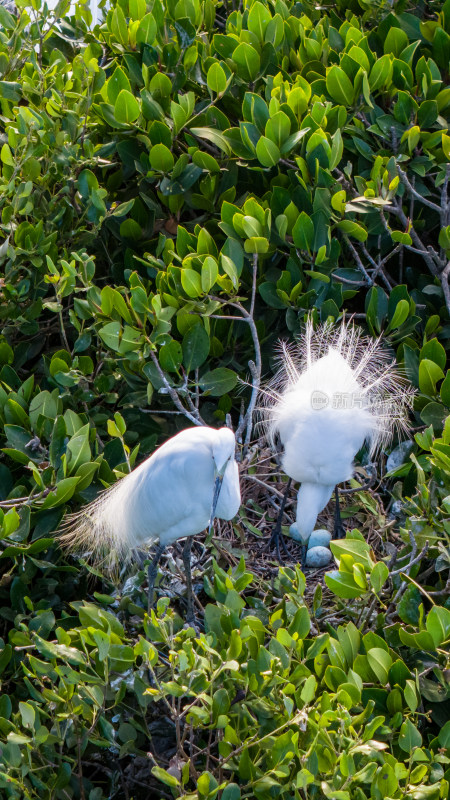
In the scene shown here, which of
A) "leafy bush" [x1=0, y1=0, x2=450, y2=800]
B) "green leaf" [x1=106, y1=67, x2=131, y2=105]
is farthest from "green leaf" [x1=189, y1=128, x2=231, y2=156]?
"green leaf" [x1=106, y1=67, x2=131, y2=105]

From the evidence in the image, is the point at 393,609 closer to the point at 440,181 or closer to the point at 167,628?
the point at 167,628

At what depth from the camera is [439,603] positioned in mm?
1871

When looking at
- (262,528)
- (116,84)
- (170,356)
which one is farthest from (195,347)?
(116,84)

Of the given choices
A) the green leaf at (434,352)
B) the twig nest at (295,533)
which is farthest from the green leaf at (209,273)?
the twig nest at (295,533)

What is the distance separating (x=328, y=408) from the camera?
2328 mm

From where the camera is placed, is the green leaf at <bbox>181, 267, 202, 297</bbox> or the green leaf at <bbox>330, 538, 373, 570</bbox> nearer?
the green leaf at <bbox>330, 538, 373, 570</bbox>

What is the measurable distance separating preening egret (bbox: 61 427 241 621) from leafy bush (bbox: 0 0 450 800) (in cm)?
10

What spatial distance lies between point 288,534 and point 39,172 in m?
1.39

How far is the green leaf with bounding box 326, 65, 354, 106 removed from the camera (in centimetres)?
256

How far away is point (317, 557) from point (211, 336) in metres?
0.71

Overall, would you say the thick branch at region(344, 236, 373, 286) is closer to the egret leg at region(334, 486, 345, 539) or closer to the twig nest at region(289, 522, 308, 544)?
the egret leg at region(334, 486, 345, 539)

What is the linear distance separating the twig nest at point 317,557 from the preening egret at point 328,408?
0.07m

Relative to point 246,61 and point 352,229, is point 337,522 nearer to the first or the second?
point 352,229

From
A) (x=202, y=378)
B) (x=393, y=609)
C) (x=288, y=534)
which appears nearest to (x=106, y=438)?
(x=202, y=378)
